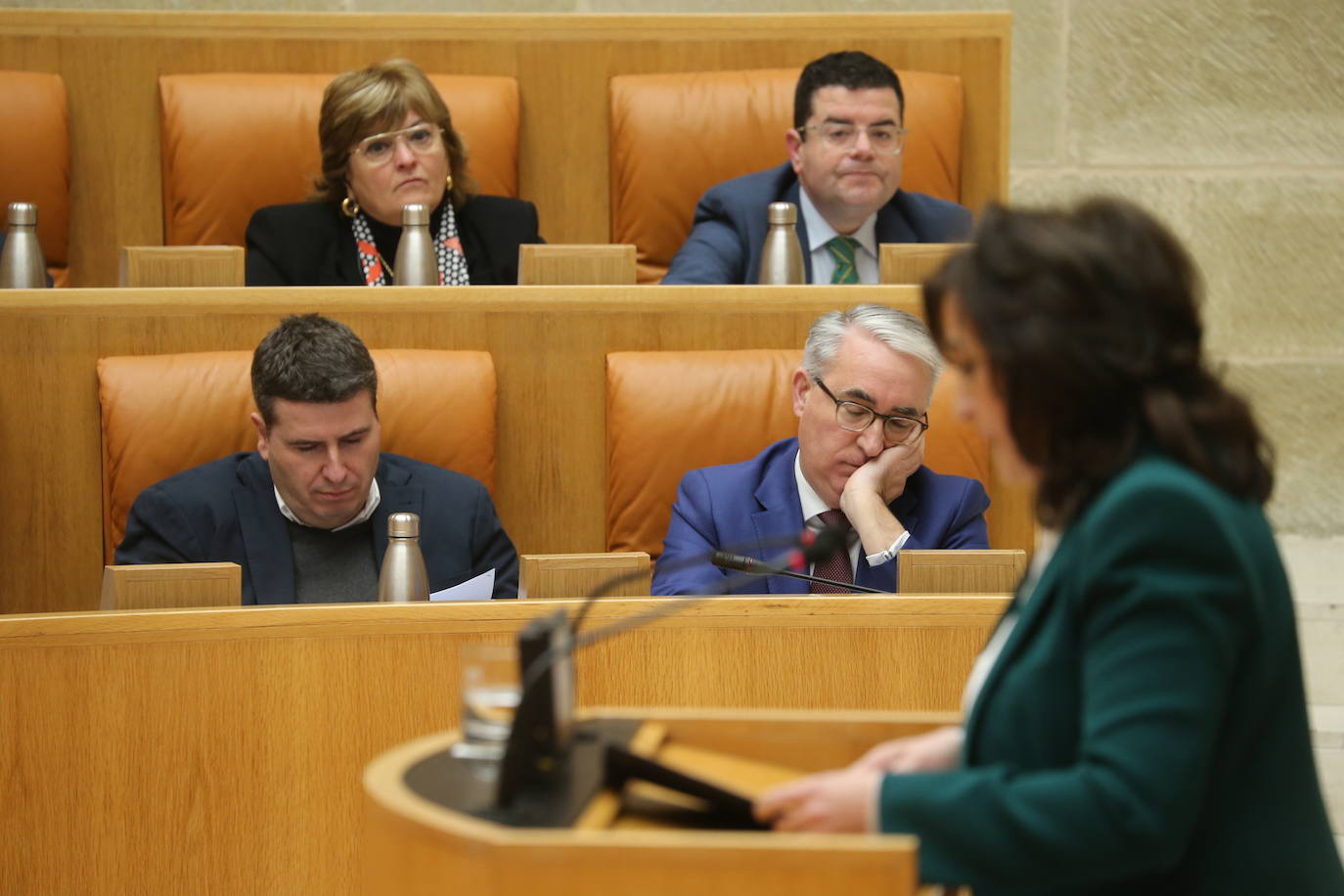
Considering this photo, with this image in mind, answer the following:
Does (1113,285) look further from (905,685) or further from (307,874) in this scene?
(307,874)

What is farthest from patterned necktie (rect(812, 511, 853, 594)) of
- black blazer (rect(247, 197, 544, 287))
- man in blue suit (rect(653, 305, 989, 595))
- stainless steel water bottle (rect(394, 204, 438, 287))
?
black blazer (rect(247, 197, 544, 287))

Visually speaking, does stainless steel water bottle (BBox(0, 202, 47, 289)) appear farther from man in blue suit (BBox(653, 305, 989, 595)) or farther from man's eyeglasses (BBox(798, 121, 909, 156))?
man's eyeglasses (BBox(798, 121, 909, 156))

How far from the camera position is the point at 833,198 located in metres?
2.35

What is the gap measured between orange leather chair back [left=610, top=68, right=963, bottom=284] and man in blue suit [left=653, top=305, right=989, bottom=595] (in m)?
0.81

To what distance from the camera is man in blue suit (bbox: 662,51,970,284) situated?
7.64ft

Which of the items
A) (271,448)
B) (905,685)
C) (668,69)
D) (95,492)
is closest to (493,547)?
(271,448)

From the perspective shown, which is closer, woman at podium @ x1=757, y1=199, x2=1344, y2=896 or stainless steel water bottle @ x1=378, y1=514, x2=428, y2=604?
woman at podium @ x1=757, y1=199, x2=1344, y2=896

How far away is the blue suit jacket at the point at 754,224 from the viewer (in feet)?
7.65

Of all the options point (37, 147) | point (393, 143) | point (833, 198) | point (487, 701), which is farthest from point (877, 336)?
point (37, 147)

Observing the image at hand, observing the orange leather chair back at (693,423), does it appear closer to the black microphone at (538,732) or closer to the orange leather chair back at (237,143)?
the orange leather chair back at (237,143)

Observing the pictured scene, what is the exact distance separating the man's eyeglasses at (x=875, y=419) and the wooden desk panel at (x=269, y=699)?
1.18 ft

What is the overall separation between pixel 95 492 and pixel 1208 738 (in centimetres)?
157

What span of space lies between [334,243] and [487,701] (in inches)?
63.4

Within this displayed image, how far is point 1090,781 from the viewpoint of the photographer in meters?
0.66
